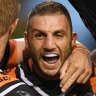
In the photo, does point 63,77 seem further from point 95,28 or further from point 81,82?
point 95,28

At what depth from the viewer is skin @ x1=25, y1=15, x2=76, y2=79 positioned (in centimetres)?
161

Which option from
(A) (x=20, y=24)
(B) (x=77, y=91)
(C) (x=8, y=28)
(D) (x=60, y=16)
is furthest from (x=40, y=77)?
(A) (x=20, y=24)

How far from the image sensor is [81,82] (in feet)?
4.91

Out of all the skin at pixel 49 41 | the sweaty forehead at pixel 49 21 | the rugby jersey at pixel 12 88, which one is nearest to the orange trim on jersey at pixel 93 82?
the skin at pixel 49 41

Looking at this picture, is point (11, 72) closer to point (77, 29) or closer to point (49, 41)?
point (49, 41)

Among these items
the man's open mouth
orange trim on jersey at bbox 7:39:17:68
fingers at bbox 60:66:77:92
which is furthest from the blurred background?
→ fingers at bbox 60:66:77:92

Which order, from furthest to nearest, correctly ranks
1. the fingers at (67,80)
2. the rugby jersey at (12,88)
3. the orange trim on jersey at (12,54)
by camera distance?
the orange trim on jersey at (12,54) < the fingers at (67,80) < the rugby jersey at (12,88)

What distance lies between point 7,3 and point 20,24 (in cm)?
378

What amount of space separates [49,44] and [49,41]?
17mm

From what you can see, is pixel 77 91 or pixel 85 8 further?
pixel 77 91

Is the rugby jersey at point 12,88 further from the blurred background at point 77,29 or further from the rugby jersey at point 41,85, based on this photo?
the blurred background at point 77,29

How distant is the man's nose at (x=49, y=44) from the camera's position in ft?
5.19

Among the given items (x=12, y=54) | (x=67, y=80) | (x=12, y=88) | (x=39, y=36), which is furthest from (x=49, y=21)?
(x=12, y=88)

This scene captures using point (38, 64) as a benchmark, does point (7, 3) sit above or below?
above
